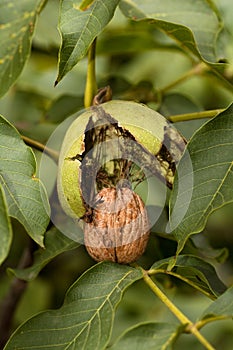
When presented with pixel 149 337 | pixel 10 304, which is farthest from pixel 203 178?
pixel 10 304

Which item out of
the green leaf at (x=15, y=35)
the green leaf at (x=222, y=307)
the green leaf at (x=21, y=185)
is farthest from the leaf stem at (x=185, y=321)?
the green leaf at (x=15, y=35)

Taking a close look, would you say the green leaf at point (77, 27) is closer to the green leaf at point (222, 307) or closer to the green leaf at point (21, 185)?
the green leaf at point (21, 185)

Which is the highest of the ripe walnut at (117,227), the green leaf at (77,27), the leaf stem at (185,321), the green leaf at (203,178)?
the green leaf at (77,27)

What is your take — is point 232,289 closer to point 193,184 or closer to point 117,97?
point 193,184

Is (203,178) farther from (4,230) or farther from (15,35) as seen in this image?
(15,35)

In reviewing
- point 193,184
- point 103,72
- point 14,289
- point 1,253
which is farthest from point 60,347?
point 103,72

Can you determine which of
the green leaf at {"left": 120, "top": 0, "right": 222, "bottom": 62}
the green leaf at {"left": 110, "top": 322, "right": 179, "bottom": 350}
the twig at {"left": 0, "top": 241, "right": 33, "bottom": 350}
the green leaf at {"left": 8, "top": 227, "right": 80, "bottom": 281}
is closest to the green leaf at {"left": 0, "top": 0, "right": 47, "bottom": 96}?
the green leaf at {"left": 120, "top": 0, "right": 222, "bottom": 62}
